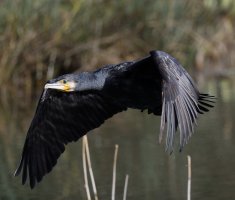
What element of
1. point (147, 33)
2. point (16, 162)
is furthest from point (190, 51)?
point (16, 162)

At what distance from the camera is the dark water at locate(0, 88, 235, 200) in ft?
25.6

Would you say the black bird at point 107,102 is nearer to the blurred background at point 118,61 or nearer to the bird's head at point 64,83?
the bird's head at point 64,83

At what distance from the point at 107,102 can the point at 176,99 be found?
5.26 ft

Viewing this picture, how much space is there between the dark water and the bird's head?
1065 mm

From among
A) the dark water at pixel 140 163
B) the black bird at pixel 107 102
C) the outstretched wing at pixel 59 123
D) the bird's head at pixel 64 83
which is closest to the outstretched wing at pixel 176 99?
the black bird at pixel 107 102

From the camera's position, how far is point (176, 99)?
6.09 metres

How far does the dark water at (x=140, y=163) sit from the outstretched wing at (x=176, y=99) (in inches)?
60.0

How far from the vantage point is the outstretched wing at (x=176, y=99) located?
19.4 ft

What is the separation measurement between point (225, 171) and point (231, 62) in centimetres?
924

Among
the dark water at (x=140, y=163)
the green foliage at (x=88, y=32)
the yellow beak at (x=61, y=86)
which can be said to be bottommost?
the dark water at (x=140, y=163)

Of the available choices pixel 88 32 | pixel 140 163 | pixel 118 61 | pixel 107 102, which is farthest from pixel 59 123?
pixel 118 61

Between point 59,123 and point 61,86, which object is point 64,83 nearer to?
point 61,86

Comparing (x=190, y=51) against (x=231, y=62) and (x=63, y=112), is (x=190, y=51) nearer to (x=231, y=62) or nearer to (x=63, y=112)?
(x=231, y=62)

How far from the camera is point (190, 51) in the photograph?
16016 mm
